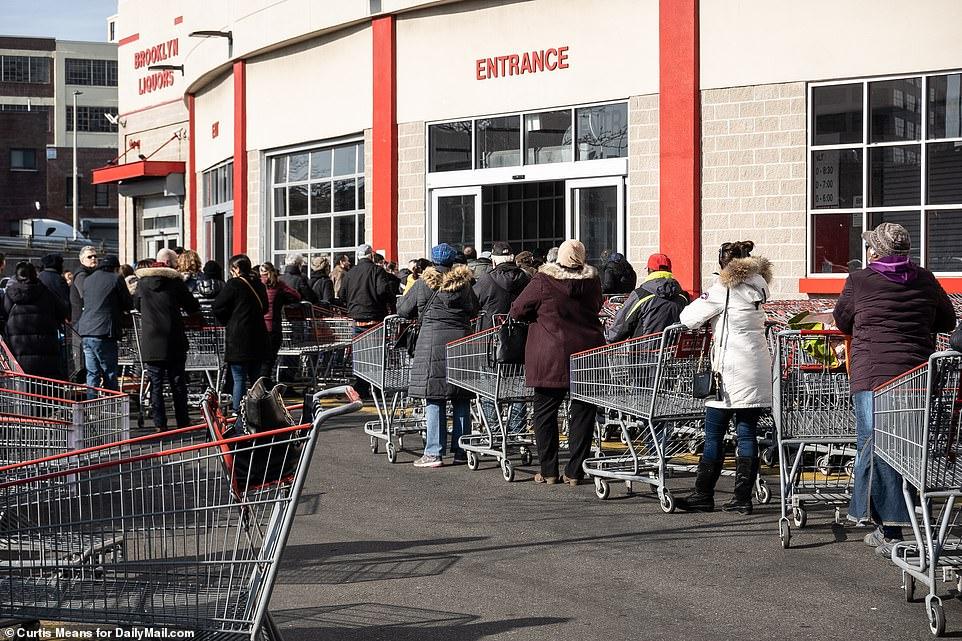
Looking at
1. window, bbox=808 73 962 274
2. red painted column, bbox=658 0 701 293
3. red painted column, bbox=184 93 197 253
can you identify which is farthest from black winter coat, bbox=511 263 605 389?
red painted column, bbox=184 93 197 253

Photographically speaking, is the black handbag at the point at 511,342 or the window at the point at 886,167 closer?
the black handbag at the point at 511,342

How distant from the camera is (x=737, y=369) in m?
9.12

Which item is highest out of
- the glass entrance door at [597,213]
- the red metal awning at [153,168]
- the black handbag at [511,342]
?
the red metal awning at [153,168]

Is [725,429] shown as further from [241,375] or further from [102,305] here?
[102,305]

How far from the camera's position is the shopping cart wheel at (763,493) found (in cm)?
984

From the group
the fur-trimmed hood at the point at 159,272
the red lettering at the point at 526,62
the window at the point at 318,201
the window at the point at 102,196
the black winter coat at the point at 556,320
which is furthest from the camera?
the window at the point at 102,196

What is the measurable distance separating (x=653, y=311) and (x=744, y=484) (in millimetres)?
2239

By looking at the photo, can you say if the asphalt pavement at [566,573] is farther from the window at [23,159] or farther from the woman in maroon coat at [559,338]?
the window at [23,159]

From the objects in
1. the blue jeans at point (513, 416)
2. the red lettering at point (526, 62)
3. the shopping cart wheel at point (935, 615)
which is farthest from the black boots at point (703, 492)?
the red lettering at point (526, 62)

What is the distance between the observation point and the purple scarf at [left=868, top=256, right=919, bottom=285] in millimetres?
7758

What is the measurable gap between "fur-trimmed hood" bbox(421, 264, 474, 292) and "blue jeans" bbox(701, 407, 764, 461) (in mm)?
3355

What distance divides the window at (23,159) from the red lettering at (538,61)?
211 feet

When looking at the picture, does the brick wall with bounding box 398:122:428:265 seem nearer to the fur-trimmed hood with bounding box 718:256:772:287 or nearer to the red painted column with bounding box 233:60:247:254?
the red painted column with bounding box 233:60:247:254

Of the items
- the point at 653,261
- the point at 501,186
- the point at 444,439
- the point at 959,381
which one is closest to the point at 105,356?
the point at 444,439
